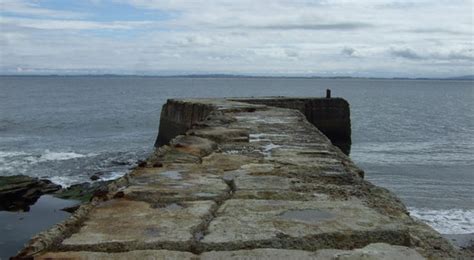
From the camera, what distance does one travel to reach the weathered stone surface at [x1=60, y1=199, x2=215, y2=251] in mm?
2795

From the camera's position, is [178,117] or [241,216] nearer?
[241,216]

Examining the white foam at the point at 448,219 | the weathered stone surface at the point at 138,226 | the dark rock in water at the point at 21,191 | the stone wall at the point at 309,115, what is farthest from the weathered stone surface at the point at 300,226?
the stone wall at the point at 309,115

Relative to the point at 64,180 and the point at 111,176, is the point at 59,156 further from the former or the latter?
the point at 111,176

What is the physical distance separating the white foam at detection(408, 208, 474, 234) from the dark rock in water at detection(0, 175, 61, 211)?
10.5 m

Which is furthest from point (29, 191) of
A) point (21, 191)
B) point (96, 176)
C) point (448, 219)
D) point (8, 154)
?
point (448, 219)

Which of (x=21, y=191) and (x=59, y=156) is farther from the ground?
(x=21, y=191)

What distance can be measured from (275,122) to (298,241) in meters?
6.90

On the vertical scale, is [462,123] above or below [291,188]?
below

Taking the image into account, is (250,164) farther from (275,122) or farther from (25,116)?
(25,116)

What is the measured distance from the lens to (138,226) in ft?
10.1

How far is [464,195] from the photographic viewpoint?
16.5 meters

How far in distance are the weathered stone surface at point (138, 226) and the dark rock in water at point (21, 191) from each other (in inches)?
502

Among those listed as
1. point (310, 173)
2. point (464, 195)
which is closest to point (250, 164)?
point (310, 173)

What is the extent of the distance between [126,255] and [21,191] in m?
14.9
